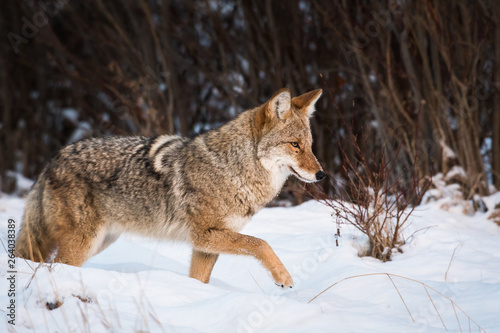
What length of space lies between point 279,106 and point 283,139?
264 mm

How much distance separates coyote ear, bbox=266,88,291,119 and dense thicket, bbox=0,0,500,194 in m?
0.72

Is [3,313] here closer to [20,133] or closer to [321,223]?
[321,223]

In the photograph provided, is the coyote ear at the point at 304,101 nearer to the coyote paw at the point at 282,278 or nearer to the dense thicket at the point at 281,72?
the dense thicket at the point at 281,72

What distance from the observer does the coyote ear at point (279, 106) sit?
425cm

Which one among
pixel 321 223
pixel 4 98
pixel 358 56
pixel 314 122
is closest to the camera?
pixel 321 223

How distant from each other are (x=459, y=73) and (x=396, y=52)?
93 cm

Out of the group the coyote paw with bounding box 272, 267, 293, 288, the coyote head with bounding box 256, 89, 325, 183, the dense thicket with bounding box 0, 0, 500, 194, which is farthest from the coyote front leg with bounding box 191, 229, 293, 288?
the dense thicket with bounding box 0, 0, 500, 194

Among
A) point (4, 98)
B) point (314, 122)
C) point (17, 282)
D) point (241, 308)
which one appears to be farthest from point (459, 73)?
point (4, 98)

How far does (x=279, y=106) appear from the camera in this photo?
14.2 feet

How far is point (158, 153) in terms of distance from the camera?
464 centimetres

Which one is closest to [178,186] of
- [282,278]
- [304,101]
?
[282,278]

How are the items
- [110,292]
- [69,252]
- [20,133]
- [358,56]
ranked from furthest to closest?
[20,133]
[358,56]
[69,252]
[110,292]

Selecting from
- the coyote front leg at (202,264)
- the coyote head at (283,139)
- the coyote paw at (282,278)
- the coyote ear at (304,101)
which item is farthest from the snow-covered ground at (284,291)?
the coyote ear at (304,101)

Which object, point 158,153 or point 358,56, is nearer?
point 158,153
